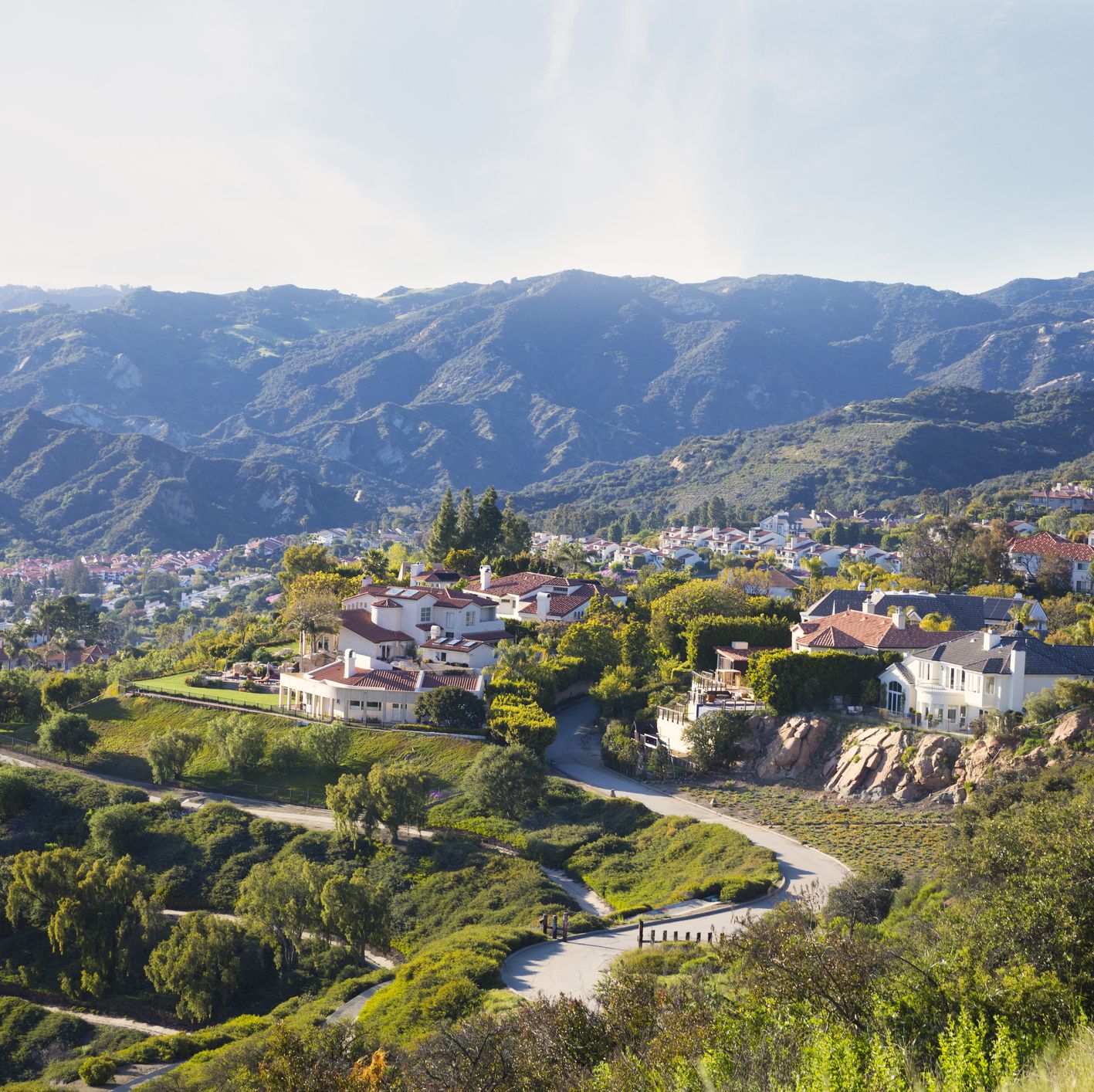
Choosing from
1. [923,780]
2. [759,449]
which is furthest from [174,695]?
[759,449]

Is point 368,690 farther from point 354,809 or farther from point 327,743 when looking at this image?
point 354,809

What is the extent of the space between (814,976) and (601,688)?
110 feet

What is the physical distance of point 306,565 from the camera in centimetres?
7212

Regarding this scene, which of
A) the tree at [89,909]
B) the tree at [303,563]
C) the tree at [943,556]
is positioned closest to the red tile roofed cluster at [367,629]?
the tree at [303,563]

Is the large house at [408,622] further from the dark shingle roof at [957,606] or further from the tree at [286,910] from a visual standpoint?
the tree at [286,910]

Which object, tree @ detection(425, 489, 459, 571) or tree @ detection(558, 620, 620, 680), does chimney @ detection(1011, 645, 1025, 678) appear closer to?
tree @ detection(558, 620, 620, 680)

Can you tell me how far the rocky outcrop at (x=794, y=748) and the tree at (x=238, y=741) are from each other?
2102 centimetres

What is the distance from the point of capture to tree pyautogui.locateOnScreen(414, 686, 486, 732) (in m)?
45.6

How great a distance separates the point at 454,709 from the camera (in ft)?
149

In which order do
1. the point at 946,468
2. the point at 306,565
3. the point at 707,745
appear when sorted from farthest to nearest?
the point at 946,468
the point at 306,565
the point at 707,745

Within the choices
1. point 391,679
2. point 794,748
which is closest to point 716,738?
point 794,748

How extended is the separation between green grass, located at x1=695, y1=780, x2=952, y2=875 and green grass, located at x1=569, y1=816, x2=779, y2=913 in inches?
91.5

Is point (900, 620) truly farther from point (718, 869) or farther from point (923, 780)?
point (718, 869)

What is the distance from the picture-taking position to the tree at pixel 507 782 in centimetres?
3884
